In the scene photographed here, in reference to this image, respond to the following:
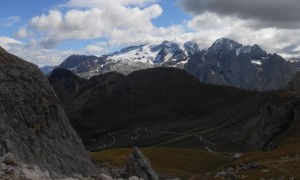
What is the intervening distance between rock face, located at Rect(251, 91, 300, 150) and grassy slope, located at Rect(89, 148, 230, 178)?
33.4ft

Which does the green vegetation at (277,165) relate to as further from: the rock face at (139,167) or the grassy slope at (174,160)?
the grassy slope at (174,160)

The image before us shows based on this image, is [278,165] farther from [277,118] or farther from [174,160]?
[277,118]

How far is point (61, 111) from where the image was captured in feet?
241

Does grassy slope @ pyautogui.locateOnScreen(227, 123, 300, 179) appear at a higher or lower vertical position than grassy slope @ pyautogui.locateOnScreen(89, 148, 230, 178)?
higher

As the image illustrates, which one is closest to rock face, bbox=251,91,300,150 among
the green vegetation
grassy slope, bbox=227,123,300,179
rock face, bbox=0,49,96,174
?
grassy slope, bbox=227,123,300,179

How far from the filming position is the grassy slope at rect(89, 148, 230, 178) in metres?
104

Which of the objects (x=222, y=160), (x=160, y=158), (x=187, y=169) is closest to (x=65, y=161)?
(x=187, y=169)

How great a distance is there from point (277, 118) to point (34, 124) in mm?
67804

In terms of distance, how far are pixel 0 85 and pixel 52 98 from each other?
29.7ft

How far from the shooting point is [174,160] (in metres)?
116

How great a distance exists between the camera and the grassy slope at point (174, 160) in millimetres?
103869

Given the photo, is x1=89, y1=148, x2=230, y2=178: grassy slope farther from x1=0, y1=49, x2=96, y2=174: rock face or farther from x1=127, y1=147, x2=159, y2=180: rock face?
x1=127, y1=147, x2=159, y2=180: rock face

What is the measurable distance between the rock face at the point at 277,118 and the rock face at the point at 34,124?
53.5m

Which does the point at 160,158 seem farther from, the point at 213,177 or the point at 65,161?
the point at 213,177
